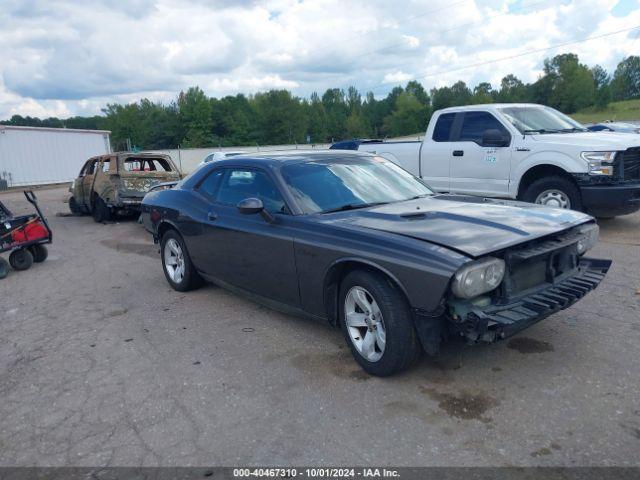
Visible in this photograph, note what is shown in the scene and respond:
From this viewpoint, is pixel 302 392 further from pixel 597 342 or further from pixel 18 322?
pixel 18 322

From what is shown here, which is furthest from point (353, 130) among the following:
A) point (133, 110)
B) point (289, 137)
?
point (133, 110)

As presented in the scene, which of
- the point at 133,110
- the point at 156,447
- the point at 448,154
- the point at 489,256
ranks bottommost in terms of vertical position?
the point at 156,447

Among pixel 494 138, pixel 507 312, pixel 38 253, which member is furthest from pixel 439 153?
pixel 38 253

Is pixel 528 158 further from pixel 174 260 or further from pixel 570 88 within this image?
pixel 570 88

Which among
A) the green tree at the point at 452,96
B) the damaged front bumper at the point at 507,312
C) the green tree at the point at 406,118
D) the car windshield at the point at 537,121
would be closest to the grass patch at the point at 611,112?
the green tree at the point at 452,96

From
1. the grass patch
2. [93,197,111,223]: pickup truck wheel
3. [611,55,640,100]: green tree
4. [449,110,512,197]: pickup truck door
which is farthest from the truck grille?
[611,55,640,100]: green tree

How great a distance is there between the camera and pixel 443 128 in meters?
9.41

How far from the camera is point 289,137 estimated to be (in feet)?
296

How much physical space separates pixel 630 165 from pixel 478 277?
18.8 ft

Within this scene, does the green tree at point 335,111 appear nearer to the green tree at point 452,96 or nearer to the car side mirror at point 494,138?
the green tree at point 452,96

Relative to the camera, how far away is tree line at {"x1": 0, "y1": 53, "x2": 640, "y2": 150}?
79.8 meters

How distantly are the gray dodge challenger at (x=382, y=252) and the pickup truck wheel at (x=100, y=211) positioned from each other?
26.9ft

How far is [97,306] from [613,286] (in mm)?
5687

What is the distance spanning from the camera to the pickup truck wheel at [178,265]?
596cm
